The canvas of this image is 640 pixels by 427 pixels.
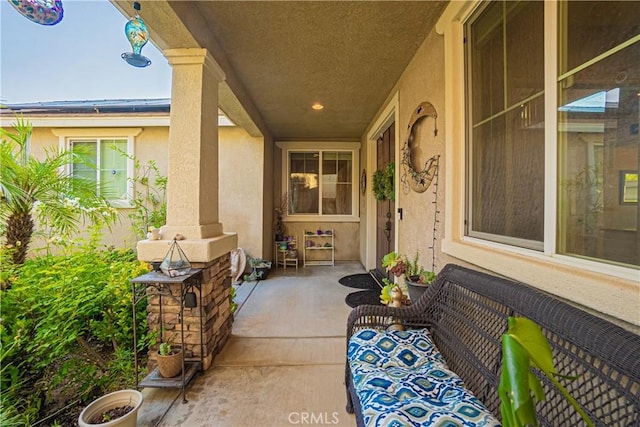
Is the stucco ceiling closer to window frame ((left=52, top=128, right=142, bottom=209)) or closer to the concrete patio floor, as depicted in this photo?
the concrete patio floor

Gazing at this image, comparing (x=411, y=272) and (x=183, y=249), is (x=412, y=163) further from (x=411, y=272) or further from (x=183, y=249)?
(x=183, y=249)

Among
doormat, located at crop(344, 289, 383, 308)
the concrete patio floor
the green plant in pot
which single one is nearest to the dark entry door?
doormat, located at crop(344, 289, 383, 308)

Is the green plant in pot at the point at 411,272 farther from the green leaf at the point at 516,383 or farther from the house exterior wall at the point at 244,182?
the house exterior wall at the point at 244,182

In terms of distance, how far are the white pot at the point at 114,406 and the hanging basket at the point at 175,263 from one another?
0.69 meters

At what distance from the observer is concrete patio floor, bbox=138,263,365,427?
1.62 metres

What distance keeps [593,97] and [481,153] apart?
0.71 m

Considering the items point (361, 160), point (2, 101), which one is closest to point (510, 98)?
point (2, 101)

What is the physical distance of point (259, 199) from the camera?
4.87m

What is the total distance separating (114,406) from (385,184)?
352cm

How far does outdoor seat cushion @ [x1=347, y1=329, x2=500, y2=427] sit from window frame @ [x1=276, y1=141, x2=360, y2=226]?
4.49 metres

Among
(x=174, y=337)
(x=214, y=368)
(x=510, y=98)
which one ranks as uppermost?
(x=510, y=98)

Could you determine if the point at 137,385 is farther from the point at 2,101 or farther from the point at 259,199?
the point at 259,199

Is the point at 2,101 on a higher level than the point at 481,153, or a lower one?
higher

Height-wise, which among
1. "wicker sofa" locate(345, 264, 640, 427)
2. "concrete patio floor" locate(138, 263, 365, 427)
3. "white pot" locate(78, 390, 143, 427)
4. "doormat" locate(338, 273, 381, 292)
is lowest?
"concrete patio floor" locate(138, 263, 365, 427)
